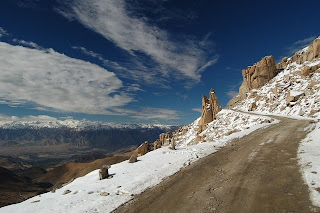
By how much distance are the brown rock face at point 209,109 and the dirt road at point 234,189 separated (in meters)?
62.5

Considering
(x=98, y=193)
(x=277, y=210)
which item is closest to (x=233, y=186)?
(x=277, y=210)

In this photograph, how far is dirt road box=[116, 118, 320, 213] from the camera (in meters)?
8.16

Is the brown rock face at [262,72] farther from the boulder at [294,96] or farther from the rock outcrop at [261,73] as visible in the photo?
the boulder at [294,96]

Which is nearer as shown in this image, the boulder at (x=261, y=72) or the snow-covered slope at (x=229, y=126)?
the snow-covered slope at (x=229, y=126)

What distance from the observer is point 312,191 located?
8.47 m

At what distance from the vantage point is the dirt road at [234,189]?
26.8 ft

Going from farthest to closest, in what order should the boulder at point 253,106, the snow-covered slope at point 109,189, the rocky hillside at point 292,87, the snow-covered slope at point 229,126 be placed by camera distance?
1. the boulder at point 253,106
2. the rocky hillside at point 292,87
3. the snow-covered slope at point 229,126
4. the snow-covered slope at point 109,189

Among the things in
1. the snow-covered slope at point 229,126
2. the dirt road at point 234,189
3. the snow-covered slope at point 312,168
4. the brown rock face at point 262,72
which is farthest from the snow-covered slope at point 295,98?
the dirt road at point 234,189

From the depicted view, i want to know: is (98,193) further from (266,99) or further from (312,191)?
(266,99)

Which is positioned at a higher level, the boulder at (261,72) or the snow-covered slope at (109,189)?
the boulder at (261,72)

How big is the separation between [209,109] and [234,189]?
72090mm

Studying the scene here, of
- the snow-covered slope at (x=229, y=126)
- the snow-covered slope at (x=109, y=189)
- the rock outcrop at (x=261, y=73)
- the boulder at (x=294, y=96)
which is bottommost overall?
the snow-covered slope at (x=109, y=189)

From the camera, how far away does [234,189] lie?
9977mm

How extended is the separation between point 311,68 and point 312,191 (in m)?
66.3
